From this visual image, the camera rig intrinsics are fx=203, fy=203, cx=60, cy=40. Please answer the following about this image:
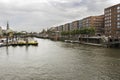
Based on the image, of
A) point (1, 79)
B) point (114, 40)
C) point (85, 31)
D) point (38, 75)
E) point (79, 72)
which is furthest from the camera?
point (85, 31)

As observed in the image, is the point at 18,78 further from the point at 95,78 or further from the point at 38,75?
the point at 95,78

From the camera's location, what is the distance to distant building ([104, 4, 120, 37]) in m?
140

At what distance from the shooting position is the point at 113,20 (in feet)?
474

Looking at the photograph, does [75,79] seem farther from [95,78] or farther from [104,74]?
[104,74]

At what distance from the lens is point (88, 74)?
110 feet

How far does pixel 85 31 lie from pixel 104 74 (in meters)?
120

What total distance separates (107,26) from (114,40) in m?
56.4

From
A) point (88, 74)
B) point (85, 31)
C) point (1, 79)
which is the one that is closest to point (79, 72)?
point (88, 74)

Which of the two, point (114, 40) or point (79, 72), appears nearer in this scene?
point (79, 72)

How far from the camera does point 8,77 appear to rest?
101 ft

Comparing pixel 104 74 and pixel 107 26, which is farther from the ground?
pixel 107 26

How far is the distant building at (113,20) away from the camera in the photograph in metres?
140

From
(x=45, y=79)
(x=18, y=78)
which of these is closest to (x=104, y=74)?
(x=45, y=79)

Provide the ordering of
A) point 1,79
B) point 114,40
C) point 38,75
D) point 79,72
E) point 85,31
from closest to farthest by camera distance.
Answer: point 1,79 < point 38,75 < point 79,72 < point 114,40 < point 85,31
